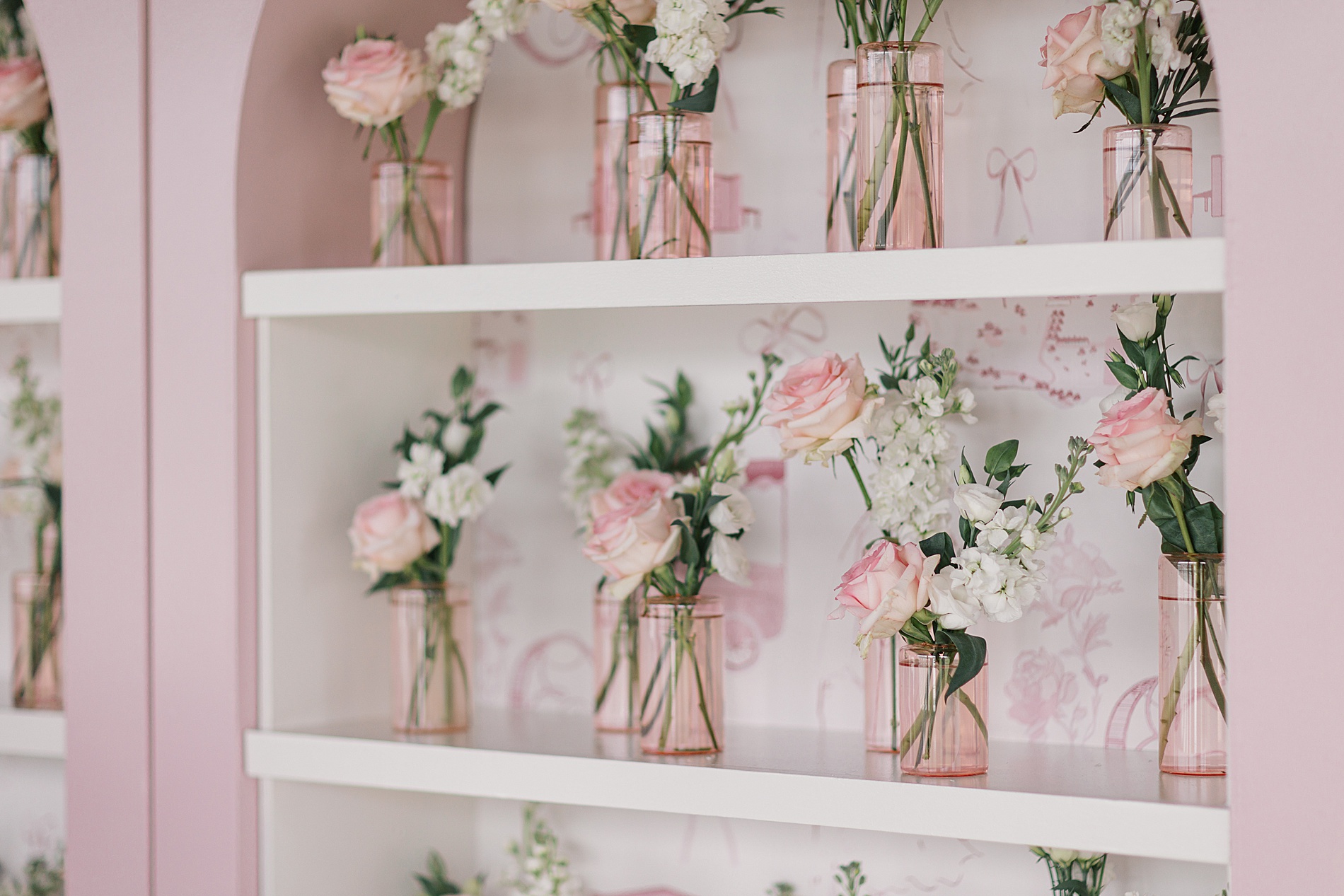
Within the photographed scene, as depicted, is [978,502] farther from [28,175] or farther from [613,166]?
[28,175]

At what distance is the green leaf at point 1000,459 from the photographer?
3.47 feet

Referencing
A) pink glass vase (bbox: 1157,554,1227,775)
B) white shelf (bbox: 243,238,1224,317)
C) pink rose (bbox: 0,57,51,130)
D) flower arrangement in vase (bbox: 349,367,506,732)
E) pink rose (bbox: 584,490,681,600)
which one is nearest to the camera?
white shelf (bbox: 243,238,1224,317)

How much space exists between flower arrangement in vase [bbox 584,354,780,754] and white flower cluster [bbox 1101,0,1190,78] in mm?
386

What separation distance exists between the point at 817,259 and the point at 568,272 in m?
0.21

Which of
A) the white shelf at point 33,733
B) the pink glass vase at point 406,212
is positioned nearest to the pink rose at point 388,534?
the pink glass vase at point 406,212

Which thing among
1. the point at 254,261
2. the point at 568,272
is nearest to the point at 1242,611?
the point at 568,272

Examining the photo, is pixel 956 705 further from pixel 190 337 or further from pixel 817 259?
pixel 190 337

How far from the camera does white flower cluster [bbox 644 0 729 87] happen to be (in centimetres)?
A: 107

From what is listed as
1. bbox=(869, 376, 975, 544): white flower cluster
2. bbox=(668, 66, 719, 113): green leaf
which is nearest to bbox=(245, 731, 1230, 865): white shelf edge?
bbox=(869, 376, 975, 544): white flower cluster

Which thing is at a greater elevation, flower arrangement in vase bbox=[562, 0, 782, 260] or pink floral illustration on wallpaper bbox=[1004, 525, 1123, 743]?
flower arrangement in vase bbox=[562, 0, 782, 260]

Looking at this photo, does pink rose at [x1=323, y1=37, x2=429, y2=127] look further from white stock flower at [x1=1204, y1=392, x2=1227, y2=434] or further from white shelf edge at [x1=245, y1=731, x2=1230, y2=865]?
white stock flower at [x1=1204, y1=392, x2=1227, y2=434]

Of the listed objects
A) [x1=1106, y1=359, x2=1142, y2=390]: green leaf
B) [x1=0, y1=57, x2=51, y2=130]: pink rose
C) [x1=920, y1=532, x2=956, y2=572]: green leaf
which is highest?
[x1=0, y1=57, x2=51, y2=130]: pink rose

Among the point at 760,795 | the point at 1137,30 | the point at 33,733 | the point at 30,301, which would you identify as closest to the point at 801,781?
the point at 760,795

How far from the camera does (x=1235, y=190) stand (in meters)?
0.88
